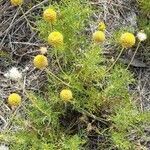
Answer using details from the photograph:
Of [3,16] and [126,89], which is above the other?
[3,16]

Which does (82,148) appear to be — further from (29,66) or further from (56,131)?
(29,66)

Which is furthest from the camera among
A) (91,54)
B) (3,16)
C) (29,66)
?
(3,16)

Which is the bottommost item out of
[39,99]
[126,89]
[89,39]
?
[39,99]

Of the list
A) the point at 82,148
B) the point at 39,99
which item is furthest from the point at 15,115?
the point at 82,148

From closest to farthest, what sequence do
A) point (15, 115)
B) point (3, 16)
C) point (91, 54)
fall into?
point (91, 54) → point (15, 115) → point (3, 16)

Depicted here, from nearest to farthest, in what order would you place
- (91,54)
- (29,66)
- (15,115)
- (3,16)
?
(91,54) < (15,115) < (29,66) < (3,16)

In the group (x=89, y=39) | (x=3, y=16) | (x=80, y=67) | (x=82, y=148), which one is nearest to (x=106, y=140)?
(x=82, y=148)

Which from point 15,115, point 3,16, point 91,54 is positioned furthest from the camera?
point 3,16

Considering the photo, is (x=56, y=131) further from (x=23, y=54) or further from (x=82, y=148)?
(x=23, y=54)

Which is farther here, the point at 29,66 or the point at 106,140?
the point at 29,66
